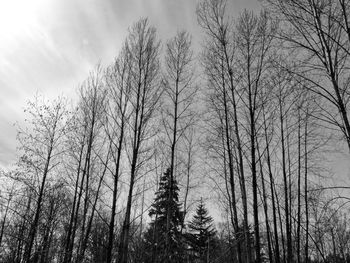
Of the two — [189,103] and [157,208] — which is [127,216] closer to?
[189,103]

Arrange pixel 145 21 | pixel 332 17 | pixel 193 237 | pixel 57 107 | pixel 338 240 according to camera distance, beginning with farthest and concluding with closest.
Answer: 1. pixel 338 240
2. pixel 193 237
3. pixel 57 107
4. pixel 145 21
5. pixel 332 17

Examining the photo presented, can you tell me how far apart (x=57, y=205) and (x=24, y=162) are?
14.0ft

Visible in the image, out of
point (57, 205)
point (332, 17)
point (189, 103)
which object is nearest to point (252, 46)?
point (189, 103)

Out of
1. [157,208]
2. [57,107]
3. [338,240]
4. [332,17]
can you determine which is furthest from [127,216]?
[338,240]

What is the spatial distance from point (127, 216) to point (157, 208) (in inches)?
459

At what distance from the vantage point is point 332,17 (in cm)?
387

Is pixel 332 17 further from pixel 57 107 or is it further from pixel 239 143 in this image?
pixel 57 107

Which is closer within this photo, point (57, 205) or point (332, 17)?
point (332, 17)

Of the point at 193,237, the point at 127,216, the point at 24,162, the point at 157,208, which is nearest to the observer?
the point at 127,216

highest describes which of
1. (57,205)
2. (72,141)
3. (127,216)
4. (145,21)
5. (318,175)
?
(145,21)

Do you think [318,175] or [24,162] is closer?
[318,175]

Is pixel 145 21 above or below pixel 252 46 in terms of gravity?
above

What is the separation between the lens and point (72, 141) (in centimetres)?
1207

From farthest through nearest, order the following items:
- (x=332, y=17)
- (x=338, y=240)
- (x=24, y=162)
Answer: (x=338, y=240) < (x=24, y=162) < (x=332, y=17)
